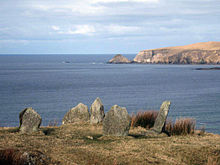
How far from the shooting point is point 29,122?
17.2 m

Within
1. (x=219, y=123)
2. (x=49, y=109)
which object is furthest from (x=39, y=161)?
(x=49, y=109)

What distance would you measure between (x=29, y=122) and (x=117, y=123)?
4.48 m

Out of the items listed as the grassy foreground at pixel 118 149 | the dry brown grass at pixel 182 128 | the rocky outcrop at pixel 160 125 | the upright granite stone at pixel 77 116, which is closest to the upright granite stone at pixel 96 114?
the upright granite stone at pixel 77 116

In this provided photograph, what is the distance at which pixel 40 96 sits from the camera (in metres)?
63.8

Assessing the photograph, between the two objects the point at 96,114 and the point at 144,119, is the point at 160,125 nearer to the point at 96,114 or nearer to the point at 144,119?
the point at 144,119

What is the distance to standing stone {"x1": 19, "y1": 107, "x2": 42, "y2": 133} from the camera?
1716 cm

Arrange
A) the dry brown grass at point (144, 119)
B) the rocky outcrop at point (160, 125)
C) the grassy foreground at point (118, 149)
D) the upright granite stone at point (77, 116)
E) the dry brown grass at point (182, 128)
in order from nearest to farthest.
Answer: the grassy foreground at point (118, 149) → the rocky outcrop at point (160, 125) → the dry brown grass at point (182, 128) → the dry brown grass at point (144, 119) → the upright granite stone at point (77, 116)

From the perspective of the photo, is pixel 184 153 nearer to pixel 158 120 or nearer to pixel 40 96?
pixel 158 120

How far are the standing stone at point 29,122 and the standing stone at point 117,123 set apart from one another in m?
3.55

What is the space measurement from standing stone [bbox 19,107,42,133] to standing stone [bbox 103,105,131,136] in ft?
11.7

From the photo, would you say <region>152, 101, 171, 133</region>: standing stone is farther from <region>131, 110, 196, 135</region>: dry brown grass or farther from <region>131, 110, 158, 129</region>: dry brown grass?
<region>131, 110, 158, 129</region>: dry brown grass

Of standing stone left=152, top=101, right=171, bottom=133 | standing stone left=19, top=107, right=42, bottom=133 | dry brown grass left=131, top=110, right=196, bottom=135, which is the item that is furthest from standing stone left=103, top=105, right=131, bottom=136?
standing stone left=19, top=107, right=42, bottom=133

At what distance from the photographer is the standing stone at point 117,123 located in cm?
1631

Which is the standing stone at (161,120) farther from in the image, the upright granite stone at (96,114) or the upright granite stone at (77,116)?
the upright granite stone at (77,116)
